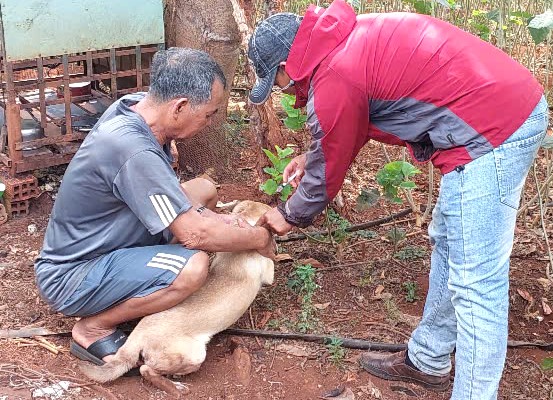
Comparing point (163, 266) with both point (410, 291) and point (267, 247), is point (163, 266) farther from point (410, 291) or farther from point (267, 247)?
point (410, 291)

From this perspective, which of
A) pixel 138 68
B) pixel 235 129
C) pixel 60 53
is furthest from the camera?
pixel 235 129

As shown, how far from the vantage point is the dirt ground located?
12.3ft

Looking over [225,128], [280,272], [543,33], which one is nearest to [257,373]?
[280,272]

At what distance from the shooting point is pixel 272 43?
3.05 meters

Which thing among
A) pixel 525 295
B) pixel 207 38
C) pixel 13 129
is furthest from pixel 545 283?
pixel 13 129

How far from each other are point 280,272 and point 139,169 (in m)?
1.59

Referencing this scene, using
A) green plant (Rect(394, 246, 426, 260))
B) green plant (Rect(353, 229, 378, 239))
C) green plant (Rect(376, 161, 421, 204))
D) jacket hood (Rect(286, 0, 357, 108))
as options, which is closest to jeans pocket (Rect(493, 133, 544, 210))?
jacket hood (Rect(286, 0, 357, 108))

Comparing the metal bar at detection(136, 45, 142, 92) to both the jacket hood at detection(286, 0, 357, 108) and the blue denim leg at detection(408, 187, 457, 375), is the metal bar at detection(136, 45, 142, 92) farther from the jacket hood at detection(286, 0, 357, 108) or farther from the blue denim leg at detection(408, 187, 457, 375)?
the blue denim leg at detection(408, 187, 457, 375)

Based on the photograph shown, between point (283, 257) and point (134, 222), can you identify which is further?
point (283, 257)

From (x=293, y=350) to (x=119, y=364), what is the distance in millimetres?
963

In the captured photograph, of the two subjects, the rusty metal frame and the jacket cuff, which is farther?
the rusty metal frame

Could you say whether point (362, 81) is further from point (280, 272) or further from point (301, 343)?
point (280, 272)

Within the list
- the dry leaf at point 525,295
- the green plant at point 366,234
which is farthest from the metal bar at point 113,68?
the dry leaf at point 525,295

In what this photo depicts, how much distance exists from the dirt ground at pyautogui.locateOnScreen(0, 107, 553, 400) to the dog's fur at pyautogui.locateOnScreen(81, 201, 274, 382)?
0.13 meters
